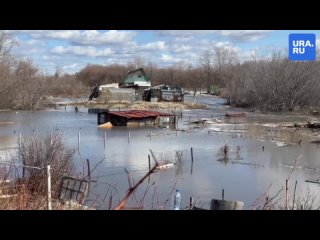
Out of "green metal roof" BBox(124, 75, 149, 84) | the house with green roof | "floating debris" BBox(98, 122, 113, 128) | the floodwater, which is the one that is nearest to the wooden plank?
the floodwater

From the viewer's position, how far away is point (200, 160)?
23484 millimetres

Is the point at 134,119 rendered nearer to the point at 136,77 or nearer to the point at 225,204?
the point at 225,204

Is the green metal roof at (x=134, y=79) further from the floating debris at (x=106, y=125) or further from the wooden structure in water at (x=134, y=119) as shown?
the floating debris at (x=106, y=125)

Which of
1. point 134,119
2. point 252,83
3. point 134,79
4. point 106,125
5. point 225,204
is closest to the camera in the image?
point 225,204

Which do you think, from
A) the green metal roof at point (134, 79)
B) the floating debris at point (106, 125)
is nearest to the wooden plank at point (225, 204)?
the floating debris at point (106, 125)

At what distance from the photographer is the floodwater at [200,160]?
52.2 feet

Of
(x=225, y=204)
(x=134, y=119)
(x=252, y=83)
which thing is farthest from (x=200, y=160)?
(x=252, y=83)

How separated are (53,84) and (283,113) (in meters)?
49.0

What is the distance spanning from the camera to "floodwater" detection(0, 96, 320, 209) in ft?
52.2

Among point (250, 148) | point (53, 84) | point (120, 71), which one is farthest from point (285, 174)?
point (120, 71)

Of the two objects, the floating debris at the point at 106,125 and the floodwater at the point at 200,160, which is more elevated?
the floating debris at the point at 106,125

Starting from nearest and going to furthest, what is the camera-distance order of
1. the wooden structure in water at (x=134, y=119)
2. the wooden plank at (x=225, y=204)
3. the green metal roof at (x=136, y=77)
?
the wooden plank at (x=225, y=204) < the wooden structure in water at (x=134, y=119) < the green metal roof at (x=136, y=77)
